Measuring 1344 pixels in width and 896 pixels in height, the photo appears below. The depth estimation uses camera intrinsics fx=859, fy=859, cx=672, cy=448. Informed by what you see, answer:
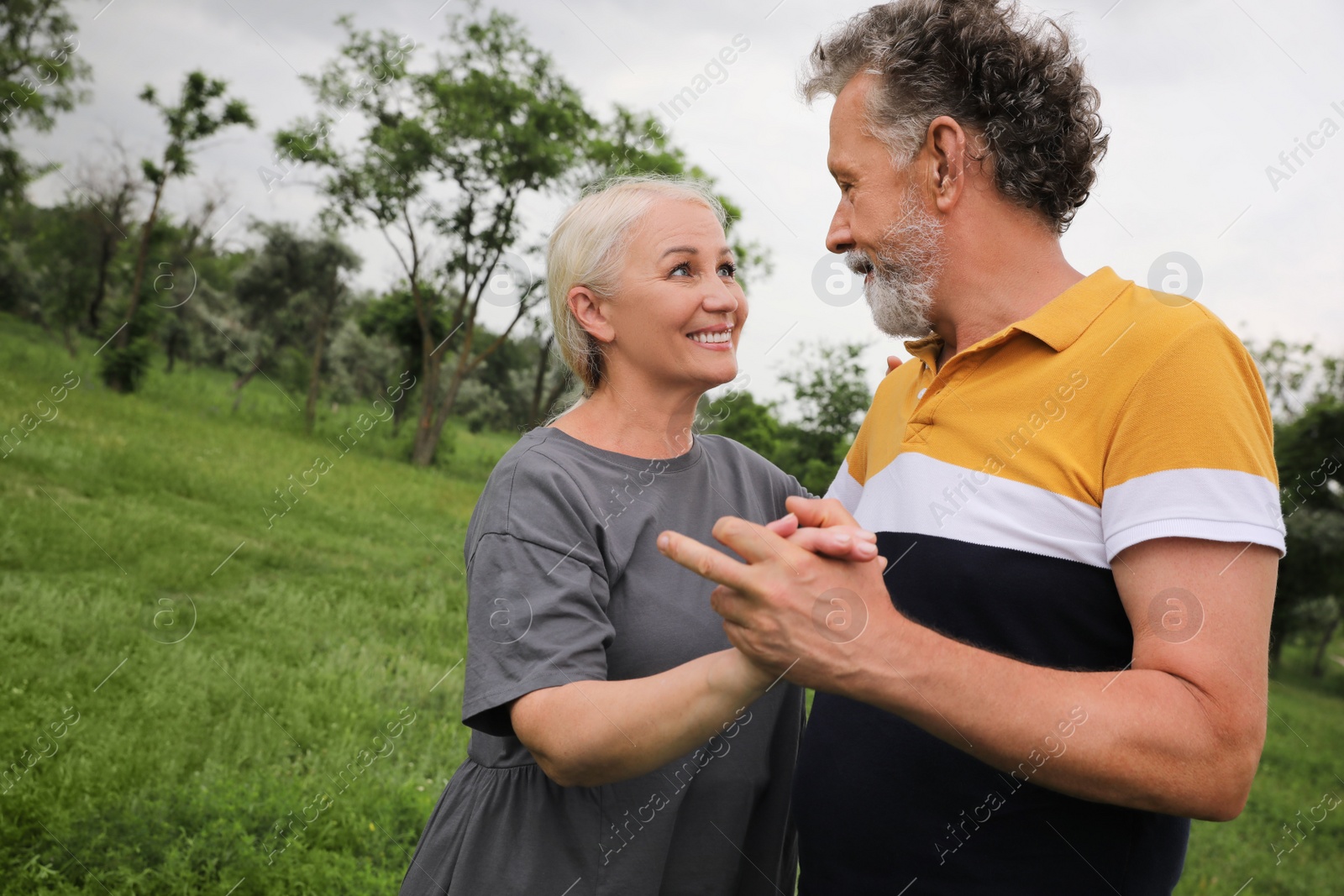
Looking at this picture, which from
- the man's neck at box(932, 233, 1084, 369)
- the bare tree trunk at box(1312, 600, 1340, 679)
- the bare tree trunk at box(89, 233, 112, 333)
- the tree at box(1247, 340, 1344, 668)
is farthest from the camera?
the bare tree trunk at box(1312, 600, 1340, 679)

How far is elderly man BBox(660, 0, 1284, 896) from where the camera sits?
1.39 metres

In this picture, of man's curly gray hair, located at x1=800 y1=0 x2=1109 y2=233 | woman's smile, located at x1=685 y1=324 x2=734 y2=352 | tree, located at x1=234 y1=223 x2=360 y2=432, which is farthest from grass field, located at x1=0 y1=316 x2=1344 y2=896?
tree, located at x1=234 y1=223 x2=360 y2=432

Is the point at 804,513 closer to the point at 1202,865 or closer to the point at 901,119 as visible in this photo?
the point at 901,119

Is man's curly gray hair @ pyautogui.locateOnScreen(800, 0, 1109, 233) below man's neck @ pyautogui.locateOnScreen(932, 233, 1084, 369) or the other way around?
the other way around

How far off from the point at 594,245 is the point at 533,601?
1.10 metres

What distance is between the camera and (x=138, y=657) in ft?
20.6

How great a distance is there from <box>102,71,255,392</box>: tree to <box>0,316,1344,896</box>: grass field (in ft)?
32.6

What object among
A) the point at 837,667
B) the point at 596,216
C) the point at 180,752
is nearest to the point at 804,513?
the point at 837,667

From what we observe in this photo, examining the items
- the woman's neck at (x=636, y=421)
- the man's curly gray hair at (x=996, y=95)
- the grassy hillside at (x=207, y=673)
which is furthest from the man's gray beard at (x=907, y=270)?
the grassy hillside at (x=207, y=673)

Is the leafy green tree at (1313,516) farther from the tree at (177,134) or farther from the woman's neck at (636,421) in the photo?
the tree at (177,134)

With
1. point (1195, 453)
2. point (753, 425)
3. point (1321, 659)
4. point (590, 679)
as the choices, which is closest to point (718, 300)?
point (590, 679)

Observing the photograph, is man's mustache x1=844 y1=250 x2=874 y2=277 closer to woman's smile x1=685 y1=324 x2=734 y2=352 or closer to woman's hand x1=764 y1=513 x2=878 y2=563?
woman's smile x1=685 y1=324 x2=734 y2=352

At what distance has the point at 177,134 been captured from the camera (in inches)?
1022

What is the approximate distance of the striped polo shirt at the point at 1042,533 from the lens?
1.49 metres
